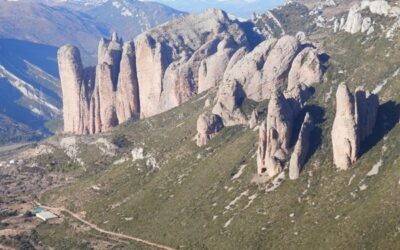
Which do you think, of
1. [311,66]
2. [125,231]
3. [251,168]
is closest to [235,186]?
[251,168]

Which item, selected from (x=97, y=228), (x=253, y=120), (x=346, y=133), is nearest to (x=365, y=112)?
(x=346, y=133)

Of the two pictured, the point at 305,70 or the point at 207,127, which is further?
the point at 305,70

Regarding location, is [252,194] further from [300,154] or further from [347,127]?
[347,127]

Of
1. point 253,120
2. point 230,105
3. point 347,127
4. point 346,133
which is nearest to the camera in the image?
point 346,133

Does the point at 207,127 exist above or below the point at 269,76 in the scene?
below

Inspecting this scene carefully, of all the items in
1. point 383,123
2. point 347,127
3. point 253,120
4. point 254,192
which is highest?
point 347,127

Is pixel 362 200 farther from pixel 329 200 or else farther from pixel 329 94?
pixel 329 94

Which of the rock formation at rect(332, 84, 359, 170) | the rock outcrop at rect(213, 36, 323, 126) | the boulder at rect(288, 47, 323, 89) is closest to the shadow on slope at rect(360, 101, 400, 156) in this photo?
the rock formation at rect(332, 84, 359, 170)
